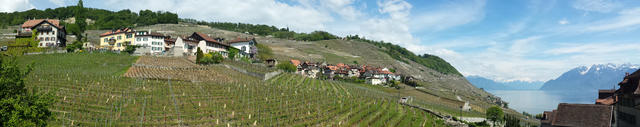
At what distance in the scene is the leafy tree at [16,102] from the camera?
15289 mm

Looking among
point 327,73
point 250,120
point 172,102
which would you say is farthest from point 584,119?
point 327,73

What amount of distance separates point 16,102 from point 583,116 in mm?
38831

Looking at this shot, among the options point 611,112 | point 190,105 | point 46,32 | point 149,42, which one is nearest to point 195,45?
point 149,42

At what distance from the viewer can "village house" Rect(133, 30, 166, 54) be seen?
7306 cm

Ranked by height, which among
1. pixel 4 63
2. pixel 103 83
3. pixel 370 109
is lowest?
pixel 370 109

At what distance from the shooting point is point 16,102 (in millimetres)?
15438

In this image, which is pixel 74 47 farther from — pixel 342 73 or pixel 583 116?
pixel 583 116

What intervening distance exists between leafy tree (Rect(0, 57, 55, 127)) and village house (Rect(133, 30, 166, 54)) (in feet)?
196

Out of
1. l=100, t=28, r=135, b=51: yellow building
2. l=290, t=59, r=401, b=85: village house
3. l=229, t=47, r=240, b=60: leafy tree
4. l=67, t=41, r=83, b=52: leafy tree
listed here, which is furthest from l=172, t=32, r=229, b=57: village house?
l=290, t=59, r=401, b=85: village house

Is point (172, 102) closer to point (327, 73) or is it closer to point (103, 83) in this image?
point (103, 83)

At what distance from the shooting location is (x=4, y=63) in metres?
16.4

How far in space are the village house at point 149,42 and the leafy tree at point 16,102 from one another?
59.8 meters

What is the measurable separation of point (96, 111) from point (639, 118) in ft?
134

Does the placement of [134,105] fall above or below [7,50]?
below
